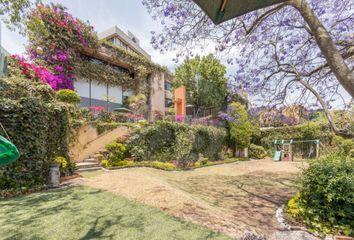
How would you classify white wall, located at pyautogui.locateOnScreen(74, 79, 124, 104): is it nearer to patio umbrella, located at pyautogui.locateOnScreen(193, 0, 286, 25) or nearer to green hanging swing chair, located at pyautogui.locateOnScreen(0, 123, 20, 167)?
green hanging swing chair, located at pyautogui.locateOnScreen(0, 123, 20, 167)

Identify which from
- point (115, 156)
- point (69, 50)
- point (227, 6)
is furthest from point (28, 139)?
point (69, 50)

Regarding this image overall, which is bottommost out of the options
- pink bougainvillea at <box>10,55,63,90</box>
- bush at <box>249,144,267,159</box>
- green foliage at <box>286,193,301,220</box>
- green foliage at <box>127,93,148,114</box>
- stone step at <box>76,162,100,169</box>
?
bush at <box>249,144,267,159</box>

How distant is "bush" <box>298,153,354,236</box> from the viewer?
4.20 meters

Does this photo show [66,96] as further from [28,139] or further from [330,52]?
[330,52]

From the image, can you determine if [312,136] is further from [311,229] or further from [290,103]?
[311,229]

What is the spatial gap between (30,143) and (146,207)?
15.6 ft

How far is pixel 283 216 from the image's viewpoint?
5.01 m

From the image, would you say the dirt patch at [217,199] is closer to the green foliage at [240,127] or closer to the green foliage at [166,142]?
the green foliage at [166,142]

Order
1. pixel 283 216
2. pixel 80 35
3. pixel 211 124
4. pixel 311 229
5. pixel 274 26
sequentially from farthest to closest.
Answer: pixel 211 124, pixel 80 35, pixel 274 26, pixel 283 216, pixel 311 229

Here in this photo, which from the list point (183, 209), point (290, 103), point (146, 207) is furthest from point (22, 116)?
point (290, 103)

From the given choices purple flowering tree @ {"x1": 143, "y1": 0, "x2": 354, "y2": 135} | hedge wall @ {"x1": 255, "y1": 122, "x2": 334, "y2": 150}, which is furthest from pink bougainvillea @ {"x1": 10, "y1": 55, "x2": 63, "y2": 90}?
hedge wall @ {"x1": 255, "y1": 122, "x2": 334, "y2": 150}

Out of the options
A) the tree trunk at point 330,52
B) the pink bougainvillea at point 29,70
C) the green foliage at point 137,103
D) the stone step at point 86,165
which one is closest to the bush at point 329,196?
the tree trunk at point 330,52

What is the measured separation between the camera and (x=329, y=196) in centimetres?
423

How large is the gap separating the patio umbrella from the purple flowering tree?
9.25ft
